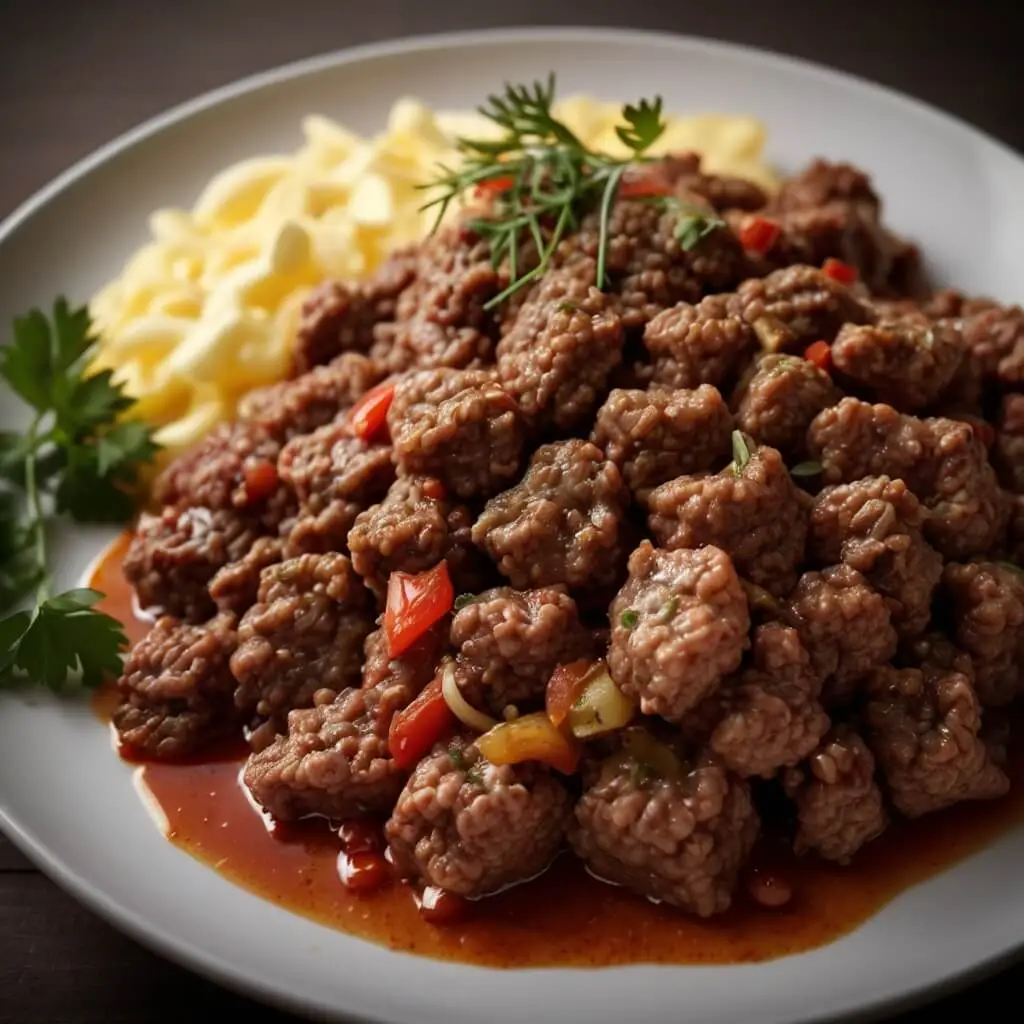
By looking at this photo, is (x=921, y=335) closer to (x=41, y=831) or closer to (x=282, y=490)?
(x=282, y=490)

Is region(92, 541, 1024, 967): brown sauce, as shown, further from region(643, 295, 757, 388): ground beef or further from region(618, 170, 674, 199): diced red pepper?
region(618, 170, 674, 199): diced red pepper

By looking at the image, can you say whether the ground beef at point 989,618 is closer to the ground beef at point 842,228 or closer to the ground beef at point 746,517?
the ground beef at point 746,517

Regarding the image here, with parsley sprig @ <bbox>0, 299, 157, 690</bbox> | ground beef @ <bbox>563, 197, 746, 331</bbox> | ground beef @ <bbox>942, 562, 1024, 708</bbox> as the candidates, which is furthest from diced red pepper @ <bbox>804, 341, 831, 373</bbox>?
parsley sprig @ <bbox>0, 299, 157, 690</bbox>

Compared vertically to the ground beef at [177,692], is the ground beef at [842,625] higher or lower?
higher

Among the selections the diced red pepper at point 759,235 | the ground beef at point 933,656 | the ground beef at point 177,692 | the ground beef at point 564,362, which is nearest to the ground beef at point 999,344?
the diced red pepper at point 759,235

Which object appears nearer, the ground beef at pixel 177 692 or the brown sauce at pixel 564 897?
the brown sauce at pixel 564 897

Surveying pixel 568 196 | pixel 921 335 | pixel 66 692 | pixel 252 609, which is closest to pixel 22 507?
pixel 66 692
